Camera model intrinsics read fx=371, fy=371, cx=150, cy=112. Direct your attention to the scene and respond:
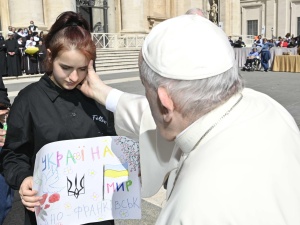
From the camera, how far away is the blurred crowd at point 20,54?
47.2ft

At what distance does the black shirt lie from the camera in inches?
68.4

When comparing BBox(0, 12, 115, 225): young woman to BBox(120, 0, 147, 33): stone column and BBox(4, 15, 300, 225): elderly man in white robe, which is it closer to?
BBox(4, 15, 300, 225): elderly man in white robe

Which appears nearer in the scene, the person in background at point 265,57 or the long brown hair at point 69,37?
the long brown hair at point 69,37

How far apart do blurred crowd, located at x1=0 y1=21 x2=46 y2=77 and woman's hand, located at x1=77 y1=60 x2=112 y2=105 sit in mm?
12947

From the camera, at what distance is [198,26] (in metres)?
1.06

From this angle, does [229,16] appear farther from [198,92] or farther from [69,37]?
[198,92]

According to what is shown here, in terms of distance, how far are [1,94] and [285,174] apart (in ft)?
6.51

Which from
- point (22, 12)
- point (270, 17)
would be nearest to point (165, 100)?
point (22, 12)

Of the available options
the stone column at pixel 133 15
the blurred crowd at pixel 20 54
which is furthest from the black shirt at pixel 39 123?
the stone column at pixel 133 15

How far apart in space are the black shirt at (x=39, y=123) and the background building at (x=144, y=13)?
1666 cm

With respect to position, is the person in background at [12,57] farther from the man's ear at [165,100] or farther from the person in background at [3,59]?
the man's ear at [165,100]

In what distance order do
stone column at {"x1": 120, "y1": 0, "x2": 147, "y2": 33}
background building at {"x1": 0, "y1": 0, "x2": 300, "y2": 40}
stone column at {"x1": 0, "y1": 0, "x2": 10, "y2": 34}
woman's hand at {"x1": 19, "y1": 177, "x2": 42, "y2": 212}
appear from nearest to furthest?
1. woman's hand at {"x1": 19, "y1": 177, "x2": 42, "y2": 212}
2. background building at {"x1": 0, "y1": 0, "x2": 300, "y2": 40}
3. stone column at {"x1": 0, "y1": 0, "x2": 10, "y2": 34}
4. stone column at {"x1": 120, "y1": 0, "x2": 147, "y2": 33}

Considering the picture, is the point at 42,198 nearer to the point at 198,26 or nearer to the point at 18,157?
the point at 18,157

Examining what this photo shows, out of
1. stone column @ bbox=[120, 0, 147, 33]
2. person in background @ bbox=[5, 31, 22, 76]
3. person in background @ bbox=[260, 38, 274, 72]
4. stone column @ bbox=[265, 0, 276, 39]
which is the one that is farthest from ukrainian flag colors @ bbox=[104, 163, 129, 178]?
stone column @ bbox=[265, 0, 276, 39]
